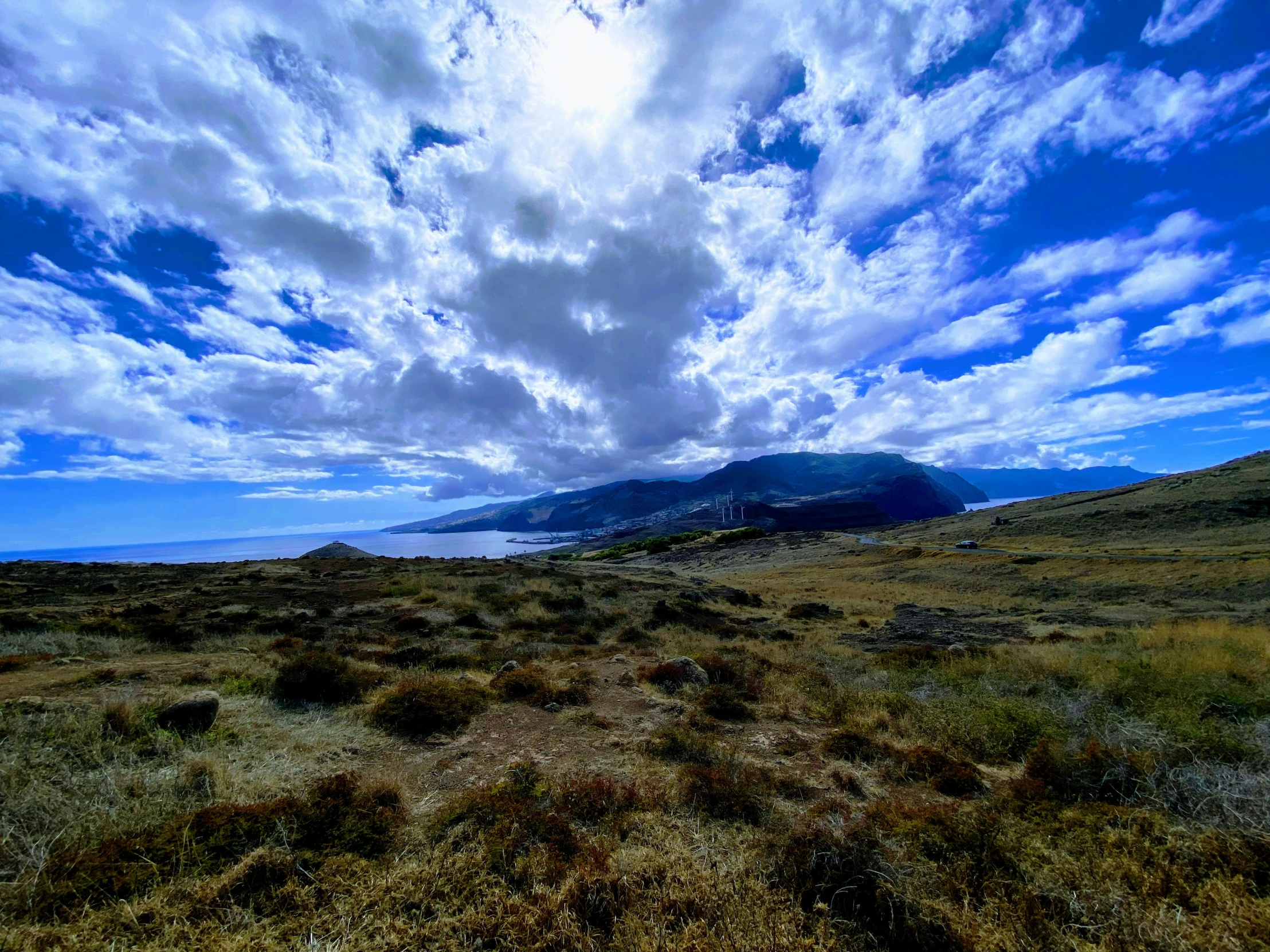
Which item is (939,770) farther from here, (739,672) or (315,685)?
(315,685)

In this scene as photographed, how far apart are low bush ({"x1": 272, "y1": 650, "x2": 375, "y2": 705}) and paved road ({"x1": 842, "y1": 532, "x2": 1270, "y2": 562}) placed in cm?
4668

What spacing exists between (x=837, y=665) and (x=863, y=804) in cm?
855

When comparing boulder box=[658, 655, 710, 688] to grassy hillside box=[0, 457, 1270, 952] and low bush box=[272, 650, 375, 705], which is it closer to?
grassy hillside box=[0, 457, 1270, 952]

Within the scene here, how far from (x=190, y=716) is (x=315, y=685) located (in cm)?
240

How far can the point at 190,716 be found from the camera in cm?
753

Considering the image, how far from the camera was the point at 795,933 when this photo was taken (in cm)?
403

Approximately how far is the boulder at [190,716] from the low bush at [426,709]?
2282 mm

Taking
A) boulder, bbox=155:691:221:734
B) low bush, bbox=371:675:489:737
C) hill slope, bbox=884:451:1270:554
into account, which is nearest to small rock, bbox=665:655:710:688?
low bush, bbox=371:675:489:737

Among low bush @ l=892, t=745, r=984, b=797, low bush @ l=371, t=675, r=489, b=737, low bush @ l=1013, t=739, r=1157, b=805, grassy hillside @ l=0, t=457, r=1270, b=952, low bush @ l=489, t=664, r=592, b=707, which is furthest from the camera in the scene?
low bush @ l=489, t=664, r=592, b=707

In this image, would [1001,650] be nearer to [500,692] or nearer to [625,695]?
[625,695]

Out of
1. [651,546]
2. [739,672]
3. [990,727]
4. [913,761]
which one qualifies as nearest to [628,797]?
[913,761]

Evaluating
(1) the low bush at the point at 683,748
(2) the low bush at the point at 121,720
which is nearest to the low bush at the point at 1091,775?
(1) the low bush at the point at 683,748

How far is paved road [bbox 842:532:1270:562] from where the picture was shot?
31.8 m

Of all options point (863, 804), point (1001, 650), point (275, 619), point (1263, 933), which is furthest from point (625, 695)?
point (275, 619)
